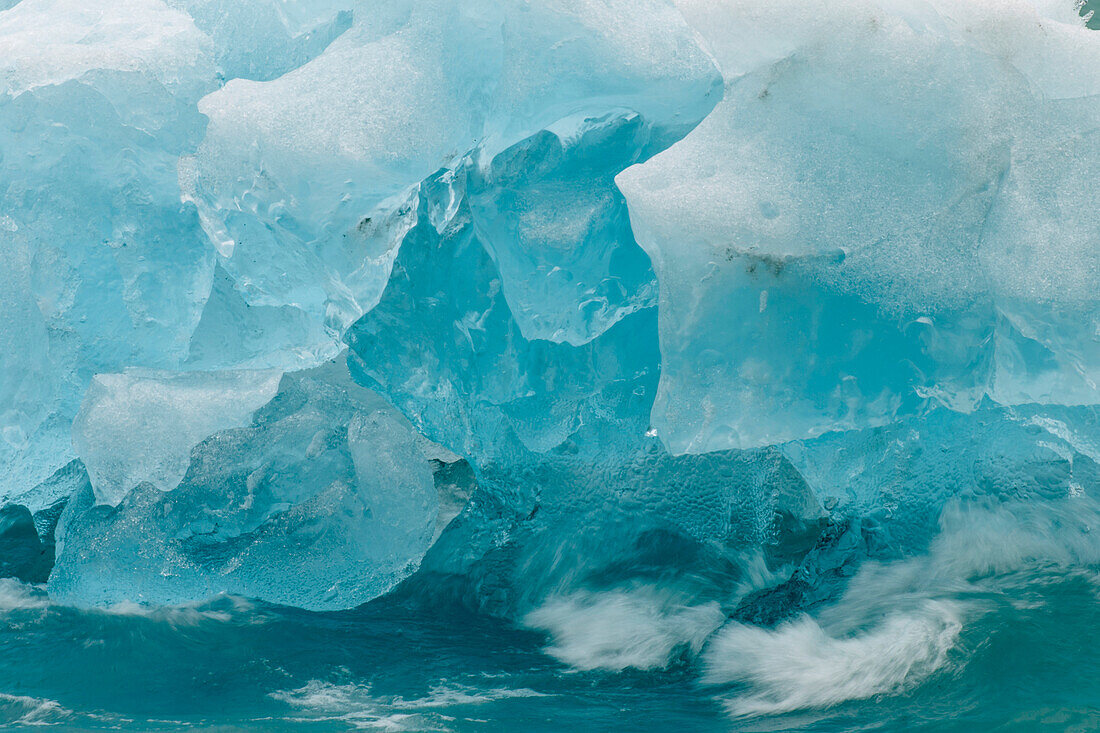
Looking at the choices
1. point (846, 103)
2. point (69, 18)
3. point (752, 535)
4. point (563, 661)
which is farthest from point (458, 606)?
point (69, 18)

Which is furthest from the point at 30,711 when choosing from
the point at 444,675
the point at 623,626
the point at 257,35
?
the point at 257,35

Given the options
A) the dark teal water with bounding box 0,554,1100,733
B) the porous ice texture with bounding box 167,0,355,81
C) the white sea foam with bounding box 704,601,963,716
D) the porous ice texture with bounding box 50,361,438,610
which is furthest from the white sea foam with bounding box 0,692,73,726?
the porous ice texture with bounding box 167,0,355,81

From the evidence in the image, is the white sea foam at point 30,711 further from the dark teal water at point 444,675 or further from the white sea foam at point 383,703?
the white sea foam at point 383,703

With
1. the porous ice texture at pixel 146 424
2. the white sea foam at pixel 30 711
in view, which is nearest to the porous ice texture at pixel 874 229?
the porous ice texture at pixel 146 424

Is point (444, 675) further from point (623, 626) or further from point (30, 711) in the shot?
point (30, 711)

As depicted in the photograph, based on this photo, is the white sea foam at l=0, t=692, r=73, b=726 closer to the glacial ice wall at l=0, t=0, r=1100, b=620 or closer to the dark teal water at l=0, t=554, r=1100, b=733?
the dark teal water at l=0, t=554, r=1100, b=733

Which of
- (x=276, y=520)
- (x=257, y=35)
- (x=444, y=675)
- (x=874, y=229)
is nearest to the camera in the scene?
(x=874, y=229)

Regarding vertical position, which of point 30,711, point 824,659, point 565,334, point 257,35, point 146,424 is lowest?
point 30,711
